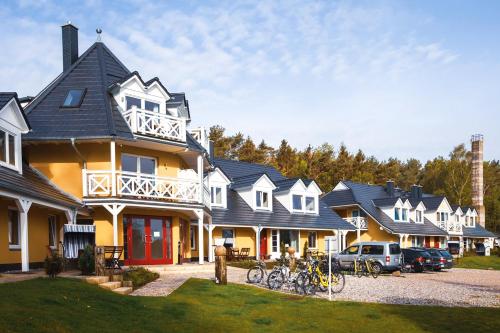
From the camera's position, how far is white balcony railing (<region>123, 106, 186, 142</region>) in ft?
72.6

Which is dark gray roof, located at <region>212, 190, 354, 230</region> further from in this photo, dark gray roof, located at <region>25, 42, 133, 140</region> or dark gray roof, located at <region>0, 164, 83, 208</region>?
dark gray roof, located at <region>0, 164, 83, 208</region>

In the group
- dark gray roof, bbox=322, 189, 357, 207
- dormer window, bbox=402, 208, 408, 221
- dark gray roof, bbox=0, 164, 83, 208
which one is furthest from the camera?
dormer window, bbox=402, 208, 408, 221

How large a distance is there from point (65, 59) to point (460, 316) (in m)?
21.3

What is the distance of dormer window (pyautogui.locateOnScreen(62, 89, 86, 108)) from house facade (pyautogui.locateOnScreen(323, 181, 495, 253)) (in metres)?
27.0

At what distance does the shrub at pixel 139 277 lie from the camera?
52.9ft

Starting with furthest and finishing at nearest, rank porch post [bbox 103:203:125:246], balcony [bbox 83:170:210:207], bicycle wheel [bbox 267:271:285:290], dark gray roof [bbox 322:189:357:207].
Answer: dark gray roof [bbox 322:189:357:207], balcony [bbox 83:170:210:207], porch post [bbox 103:203:125:246], bicycle wheel [bbox 267:271:285:290]

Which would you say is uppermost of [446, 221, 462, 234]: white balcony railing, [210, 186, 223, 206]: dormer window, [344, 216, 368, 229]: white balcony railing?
[210, 186, 223, 206]: dormer window

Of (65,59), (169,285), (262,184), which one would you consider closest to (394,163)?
(262,184)

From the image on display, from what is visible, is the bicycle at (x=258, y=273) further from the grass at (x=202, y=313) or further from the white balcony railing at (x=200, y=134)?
the white balcony railing at (x=200, y=134)

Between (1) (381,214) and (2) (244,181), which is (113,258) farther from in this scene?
(1) (381,214)

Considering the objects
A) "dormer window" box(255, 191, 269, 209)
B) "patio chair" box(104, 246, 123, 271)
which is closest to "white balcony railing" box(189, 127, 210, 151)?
"dormer window" box(255, 191, 269, 209)

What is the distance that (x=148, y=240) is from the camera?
23.8 m

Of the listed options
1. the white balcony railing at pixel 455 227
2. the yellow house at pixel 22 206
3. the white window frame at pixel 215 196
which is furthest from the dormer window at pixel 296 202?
the white balcony railing at pixel 455 227

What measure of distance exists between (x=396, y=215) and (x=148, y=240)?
2897 cm
